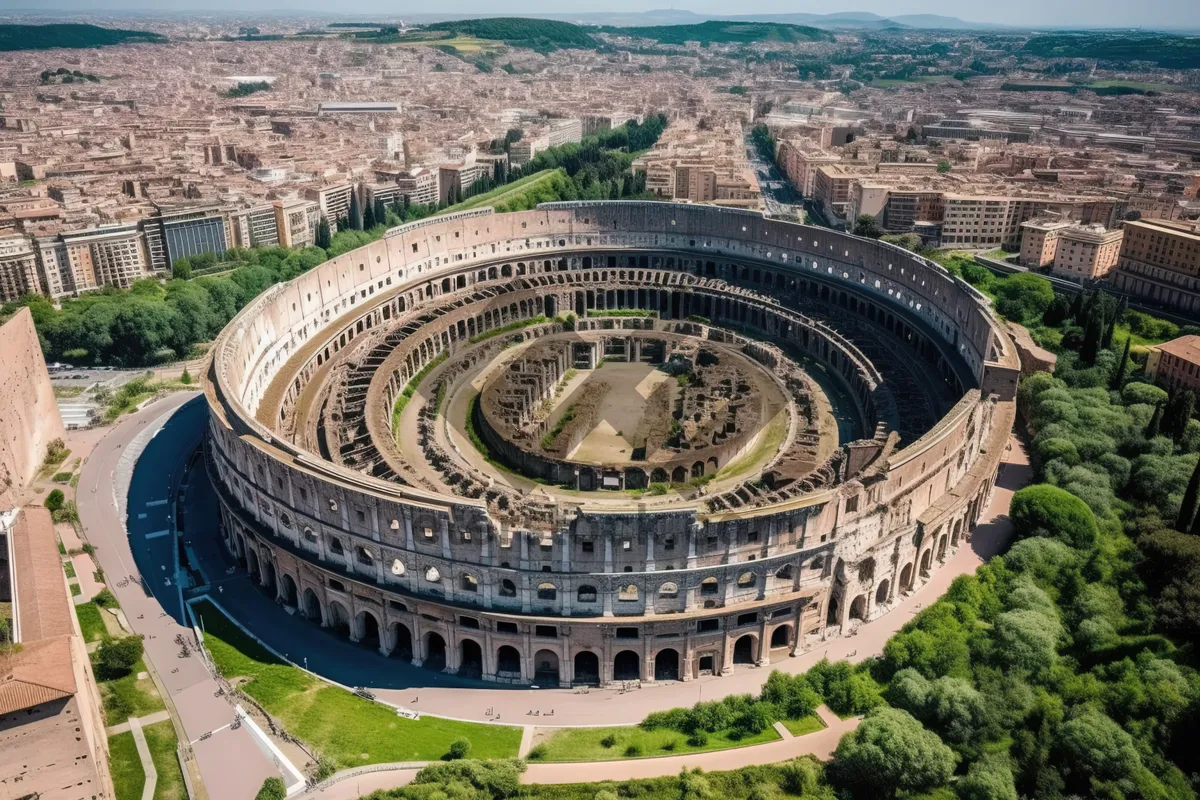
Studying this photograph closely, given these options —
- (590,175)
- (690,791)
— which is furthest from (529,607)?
(590,175)

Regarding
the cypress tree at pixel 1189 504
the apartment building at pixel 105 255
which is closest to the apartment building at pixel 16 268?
the apartment building at pixel 105 255

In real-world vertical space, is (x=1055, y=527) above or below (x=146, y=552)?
above

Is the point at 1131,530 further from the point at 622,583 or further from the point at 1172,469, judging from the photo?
the point at 622,583

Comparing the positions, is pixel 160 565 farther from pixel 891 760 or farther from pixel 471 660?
pixel 891 760

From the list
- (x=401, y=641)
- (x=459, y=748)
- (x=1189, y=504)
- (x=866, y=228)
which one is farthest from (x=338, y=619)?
(x=866, y=228)

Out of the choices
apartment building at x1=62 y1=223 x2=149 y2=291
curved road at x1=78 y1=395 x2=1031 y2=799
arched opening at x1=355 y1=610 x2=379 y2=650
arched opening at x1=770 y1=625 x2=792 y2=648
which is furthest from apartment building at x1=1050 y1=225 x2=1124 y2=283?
apartment building at x1=62 y1=223 x2=149 y2=291
